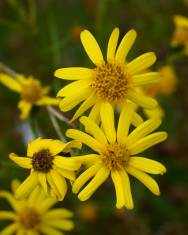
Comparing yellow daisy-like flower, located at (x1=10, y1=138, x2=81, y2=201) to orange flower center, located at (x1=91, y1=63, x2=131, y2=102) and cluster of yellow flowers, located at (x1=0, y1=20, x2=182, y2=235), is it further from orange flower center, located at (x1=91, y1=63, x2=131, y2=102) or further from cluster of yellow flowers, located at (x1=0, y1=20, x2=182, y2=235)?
orange flower center, located at (x1=91, y1=63, x2=131, y2=102)

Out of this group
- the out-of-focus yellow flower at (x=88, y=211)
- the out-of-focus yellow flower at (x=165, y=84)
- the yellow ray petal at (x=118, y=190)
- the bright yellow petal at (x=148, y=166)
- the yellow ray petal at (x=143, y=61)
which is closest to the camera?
the yellow ray petal at (x=118, y=190)

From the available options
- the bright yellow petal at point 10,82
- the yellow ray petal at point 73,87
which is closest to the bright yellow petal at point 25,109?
the bright yellow petal at point 10,82

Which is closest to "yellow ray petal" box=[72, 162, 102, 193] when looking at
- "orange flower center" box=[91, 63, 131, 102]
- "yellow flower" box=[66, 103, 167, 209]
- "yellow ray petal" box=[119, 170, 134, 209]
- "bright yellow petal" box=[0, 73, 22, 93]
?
"yellow flower" box=[66, 103, 167, 209]

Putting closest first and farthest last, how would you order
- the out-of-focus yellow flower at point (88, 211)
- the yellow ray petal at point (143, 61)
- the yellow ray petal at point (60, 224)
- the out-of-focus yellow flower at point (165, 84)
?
1. the yellow ray petal at point (143, 61)
2. the yellow ray petal at point (60, 224)
3. the out-of-focus yellow flower at point (165, 84)
4. the out-of-focus yellow flower at point (88, 211)

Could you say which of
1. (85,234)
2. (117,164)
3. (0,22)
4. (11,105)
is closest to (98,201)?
(85,234)

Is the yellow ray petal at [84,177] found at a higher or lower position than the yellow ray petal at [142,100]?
lower

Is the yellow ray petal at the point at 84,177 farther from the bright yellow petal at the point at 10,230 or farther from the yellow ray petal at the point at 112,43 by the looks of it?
the bright yellow petal at the point at 10,230

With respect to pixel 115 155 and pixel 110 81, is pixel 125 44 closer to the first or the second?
pixel 110 81
